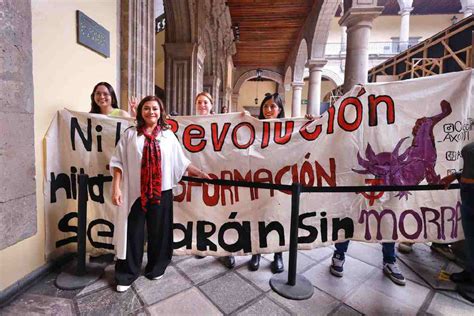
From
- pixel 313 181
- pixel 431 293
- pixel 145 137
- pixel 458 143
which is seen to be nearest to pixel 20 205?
pixel 145 137

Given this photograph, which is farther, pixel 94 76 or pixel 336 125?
pixel 94 76

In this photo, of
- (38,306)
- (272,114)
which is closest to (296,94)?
(272,114)

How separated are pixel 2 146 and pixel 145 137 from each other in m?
0.82

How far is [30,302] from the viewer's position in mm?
1593

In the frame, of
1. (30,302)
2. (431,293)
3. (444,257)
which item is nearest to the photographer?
(30,302)

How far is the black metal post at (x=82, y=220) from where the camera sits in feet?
5.98

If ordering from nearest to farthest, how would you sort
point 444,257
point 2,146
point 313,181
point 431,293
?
point 2,146 < point 431,293 < point 313,181 < point 444,257

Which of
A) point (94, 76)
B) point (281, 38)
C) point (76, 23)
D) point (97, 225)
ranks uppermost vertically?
point (281, 38)

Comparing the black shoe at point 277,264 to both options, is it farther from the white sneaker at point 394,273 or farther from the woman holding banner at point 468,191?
the woman holding banner at point 468,191

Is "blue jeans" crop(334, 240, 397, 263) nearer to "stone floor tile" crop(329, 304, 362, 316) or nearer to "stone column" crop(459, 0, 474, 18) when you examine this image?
"stone floor tile" crop(329, 304, 362, 316)

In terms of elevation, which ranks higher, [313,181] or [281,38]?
[281,38]

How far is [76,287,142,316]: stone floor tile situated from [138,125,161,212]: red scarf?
0.64 metres

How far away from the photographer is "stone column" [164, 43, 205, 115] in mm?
5230

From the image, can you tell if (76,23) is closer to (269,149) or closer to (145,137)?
(145,137)
